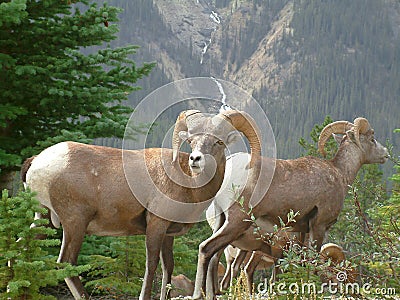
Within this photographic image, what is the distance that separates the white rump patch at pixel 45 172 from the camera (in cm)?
636

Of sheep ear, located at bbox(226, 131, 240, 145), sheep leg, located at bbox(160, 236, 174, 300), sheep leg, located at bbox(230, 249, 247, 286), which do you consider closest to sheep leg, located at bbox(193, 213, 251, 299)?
sheep leg, located at bbox(160, 236, 174, 300)

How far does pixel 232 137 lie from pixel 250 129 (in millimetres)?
429

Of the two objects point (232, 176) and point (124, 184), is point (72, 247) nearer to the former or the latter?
point (124, 184)

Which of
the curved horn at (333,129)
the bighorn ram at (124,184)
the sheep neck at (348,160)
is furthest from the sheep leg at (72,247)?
the curved horn at (333,129)

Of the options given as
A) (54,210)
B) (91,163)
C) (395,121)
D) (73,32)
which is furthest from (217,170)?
(395,121)

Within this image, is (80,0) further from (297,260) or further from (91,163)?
(297,260)

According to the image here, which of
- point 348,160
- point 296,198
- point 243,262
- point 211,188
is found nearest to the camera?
point 211,188

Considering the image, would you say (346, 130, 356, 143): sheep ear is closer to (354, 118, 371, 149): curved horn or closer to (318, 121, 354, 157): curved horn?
(354, 118, 371, 149): curved horn

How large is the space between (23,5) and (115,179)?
3696 mm

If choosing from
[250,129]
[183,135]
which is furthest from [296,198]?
[183,135]

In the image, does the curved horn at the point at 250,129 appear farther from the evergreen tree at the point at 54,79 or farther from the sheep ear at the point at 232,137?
the evergreen tree at the point at 54,79

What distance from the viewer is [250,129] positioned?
7129 mm

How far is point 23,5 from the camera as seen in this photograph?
8.81 metres

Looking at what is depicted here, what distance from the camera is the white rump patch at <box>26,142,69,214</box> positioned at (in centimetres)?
636
